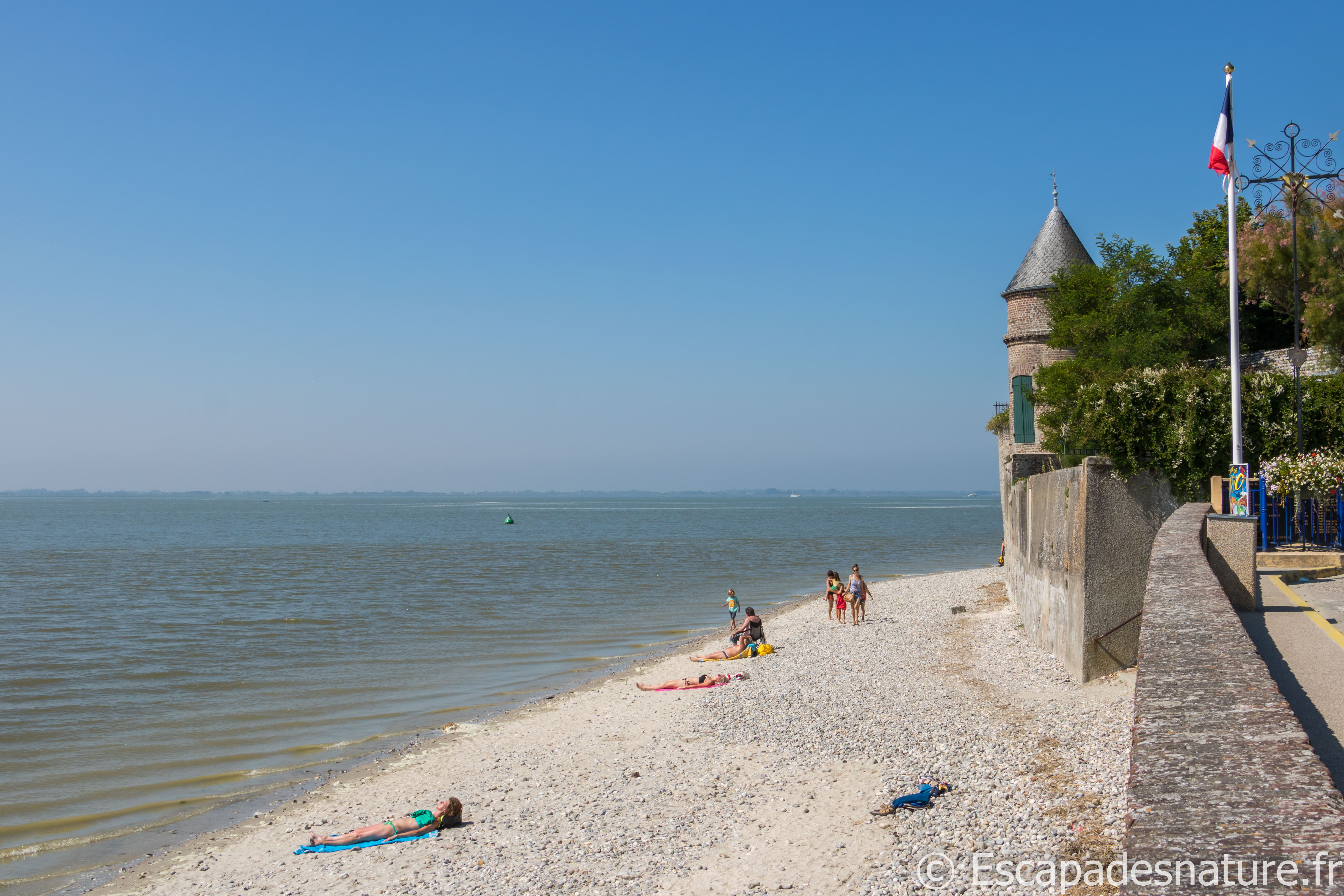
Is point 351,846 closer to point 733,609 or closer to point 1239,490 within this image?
point 1239,490

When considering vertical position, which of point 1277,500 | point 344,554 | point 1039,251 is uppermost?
point 1039,251

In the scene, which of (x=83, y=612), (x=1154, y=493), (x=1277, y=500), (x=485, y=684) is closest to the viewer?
(x=1154, y=493)

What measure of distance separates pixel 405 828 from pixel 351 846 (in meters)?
0.54

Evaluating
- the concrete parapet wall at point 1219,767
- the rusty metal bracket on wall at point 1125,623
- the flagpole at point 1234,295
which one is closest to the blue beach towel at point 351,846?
the concrete parapet wall at point 1219,767

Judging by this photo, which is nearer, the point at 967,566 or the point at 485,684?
the point at 485,684

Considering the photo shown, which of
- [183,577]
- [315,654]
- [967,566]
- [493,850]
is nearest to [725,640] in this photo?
[315,654]

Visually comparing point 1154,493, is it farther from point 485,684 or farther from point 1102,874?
point 485,684

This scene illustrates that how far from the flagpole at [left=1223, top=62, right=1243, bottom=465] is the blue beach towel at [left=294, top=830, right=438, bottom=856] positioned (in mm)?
11664

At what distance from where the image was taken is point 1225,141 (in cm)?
1479

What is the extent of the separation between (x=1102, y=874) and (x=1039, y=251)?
33.7 m

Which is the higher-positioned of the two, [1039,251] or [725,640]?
[1039,251]

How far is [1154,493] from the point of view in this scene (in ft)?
35.3

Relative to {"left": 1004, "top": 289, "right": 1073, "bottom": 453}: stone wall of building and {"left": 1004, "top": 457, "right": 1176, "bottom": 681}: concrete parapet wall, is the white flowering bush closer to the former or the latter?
{"left": 1004, "top": 457, "right": 1176, "bottom": 681}: concrete parapet wall

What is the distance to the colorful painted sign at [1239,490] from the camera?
479 inches
